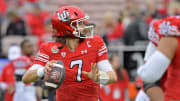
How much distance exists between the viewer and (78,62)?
459cm

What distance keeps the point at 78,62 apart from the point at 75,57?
67 millimetres

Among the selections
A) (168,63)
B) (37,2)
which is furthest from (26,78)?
(37,2)

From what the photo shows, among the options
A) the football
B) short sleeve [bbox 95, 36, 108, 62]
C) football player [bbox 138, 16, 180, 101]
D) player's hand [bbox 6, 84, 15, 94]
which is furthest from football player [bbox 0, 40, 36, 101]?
football player [bbox 138, 16, 180, 101]

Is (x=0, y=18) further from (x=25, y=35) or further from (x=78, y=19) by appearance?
(x=78, y=19)

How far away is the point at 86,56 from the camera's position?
4.61 metres

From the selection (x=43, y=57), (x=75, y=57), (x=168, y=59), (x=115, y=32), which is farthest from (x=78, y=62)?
(x=115, y=32)

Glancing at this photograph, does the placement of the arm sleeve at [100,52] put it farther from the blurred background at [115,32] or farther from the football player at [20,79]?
the blurred background at [115,32]

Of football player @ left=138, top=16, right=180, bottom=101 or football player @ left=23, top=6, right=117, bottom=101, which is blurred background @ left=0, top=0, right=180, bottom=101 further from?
football player @ left=138, top=16, right=180, bottom=101

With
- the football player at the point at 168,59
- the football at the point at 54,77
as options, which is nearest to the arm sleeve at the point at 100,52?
the football at the point at 54,77

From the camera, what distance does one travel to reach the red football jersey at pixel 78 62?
15.0 feet

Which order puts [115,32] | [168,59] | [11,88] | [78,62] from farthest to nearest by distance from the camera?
[115,32], [11,88], [78,62], [168,59]

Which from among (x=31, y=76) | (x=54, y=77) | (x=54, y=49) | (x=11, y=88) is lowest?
(x=11, y=88)

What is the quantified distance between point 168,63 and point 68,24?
4.57 ft

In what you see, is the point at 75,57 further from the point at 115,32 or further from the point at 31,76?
the point at 115,32
